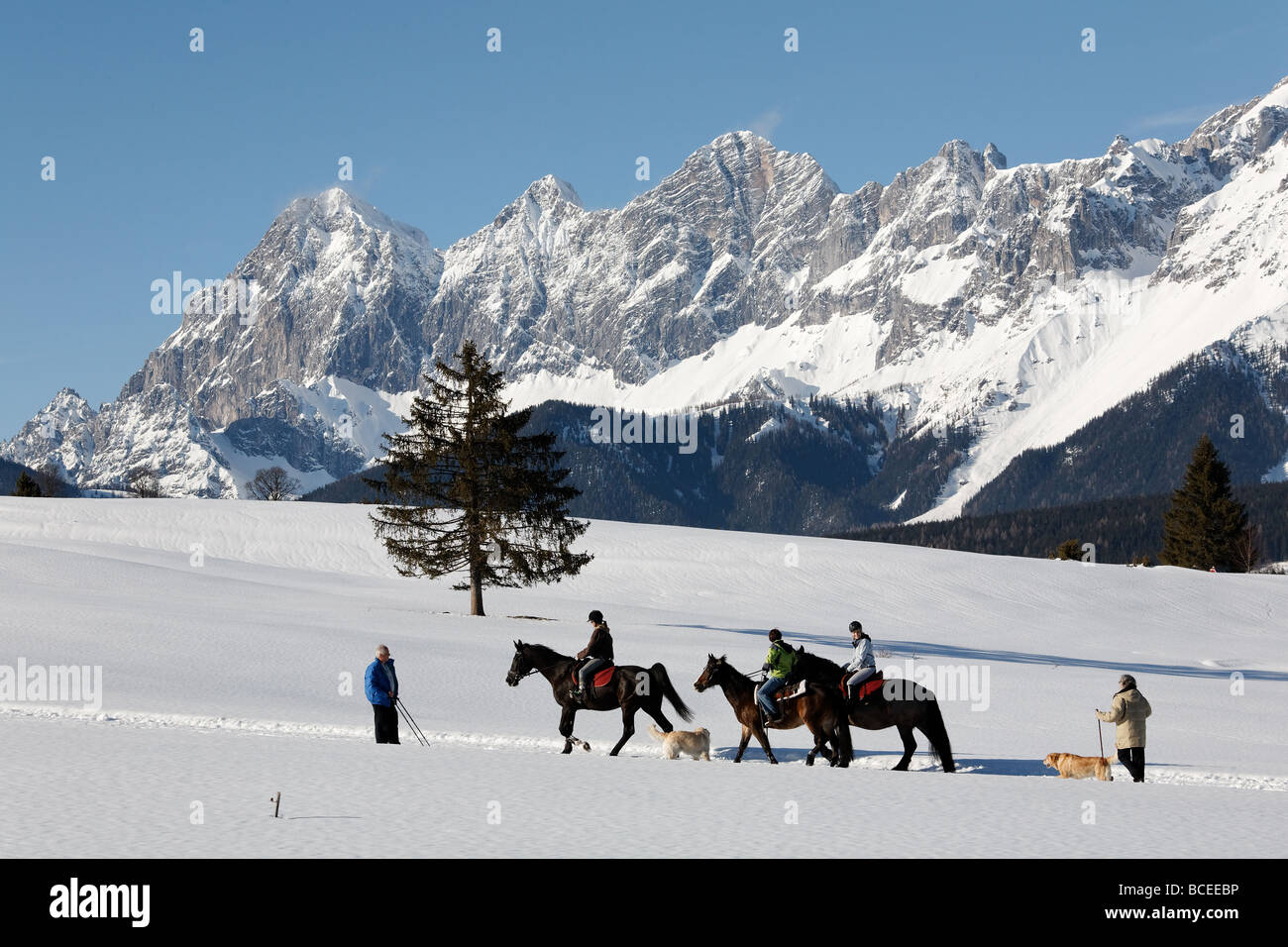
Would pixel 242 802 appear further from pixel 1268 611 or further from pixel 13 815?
pixel 1268 611

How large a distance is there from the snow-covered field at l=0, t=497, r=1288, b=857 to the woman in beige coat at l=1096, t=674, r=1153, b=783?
0.72 meters

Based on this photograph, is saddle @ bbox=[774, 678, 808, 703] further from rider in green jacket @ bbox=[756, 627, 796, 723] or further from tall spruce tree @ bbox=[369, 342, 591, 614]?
tall spruce tree @ bbox=[369, 342, 591, 614]

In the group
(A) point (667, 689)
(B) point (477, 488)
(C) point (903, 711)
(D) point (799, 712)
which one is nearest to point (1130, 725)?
(C) point (903, 711)

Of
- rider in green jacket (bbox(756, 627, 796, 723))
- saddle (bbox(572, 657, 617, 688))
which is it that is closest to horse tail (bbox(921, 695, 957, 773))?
rider in green jacket (bbox(756, 627, 796, 723))

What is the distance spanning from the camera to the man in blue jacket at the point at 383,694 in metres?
22.0

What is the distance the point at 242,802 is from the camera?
1542 centimetres

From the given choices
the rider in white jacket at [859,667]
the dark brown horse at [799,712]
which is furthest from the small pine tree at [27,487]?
the rider in white jacket at [859,667]

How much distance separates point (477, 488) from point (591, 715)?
1823 centimetres

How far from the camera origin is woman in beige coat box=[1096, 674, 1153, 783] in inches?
810

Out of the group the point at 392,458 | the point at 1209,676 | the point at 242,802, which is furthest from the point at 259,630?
the point at 1209,676

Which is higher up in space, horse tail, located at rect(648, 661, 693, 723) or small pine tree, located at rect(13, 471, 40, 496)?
small pine tree, located at rect(13, 471, 40, 496)

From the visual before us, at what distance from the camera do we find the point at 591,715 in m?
29.9

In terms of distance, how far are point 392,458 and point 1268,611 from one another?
4671 centimetres

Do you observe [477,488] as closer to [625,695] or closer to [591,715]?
[591,715]
